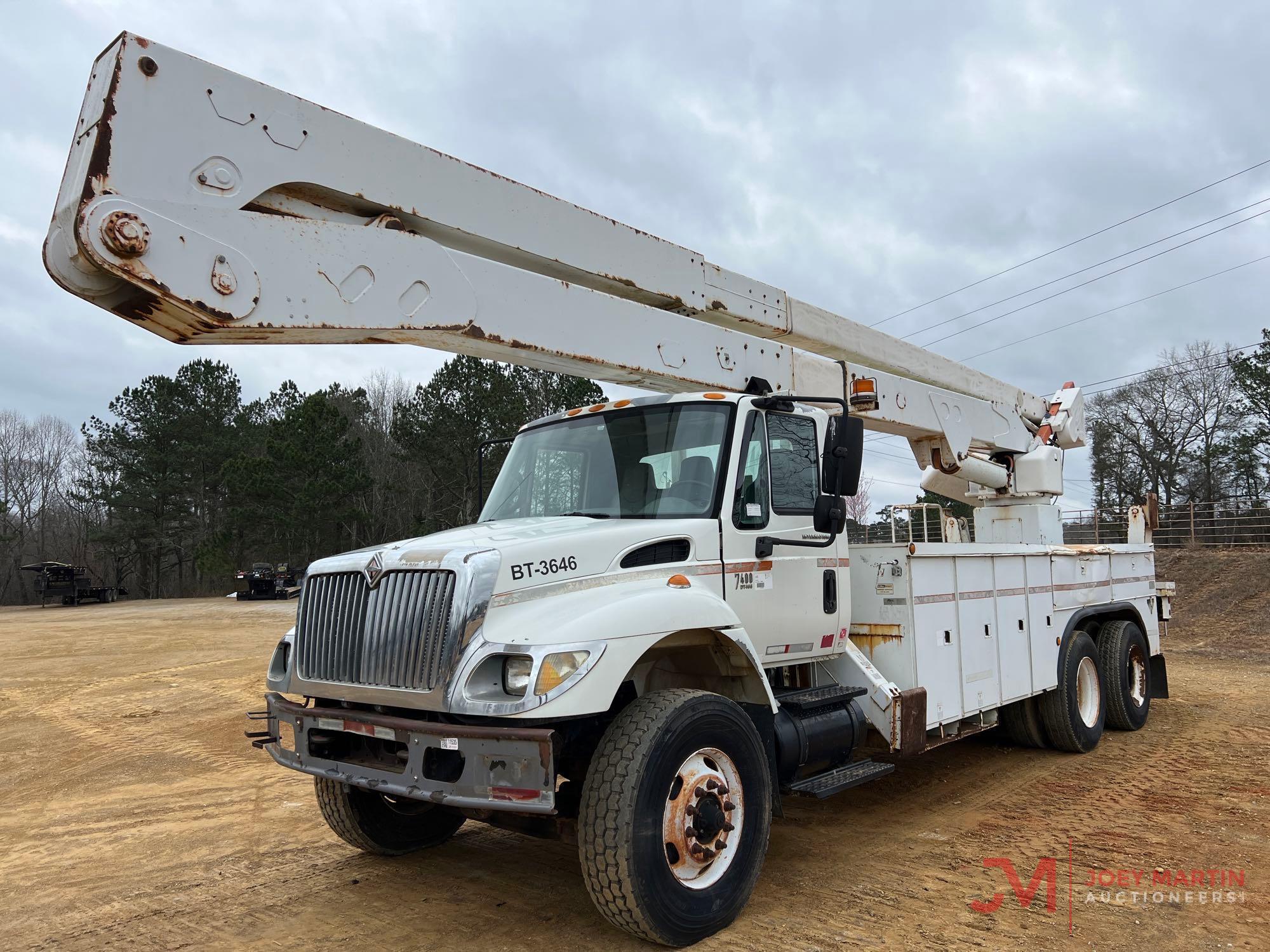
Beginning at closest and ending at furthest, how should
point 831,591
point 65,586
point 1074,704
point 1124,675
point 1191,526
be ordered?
1. point 831,591
2. point 1074,704
3. point 1124,675
4. point 1191,526
5. point 65,586

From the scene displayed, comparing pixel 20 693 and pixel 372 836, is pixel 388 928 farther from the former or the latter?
pixel 20 693

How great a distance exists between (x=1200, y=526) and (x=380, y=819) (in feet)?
102

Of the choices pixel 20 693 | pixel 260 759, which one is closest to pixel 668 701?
pixel 260 759

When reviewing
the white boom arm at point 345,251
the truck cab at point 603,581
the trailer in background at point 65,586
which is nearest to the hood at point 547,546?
the truck cab at point 603,581

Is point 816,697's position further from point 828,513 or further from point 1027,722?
point 1027,722

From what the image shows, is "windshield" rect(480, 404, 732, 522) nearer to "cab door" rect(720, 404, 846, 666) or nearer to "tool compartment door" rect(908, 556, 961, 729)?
"cab door" rect(720, 404, 846, 666)

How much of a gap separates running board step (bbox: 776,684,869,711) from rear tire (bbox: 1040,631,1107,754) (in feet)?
Answer: 10.7

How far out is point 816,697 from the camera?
5078 mm

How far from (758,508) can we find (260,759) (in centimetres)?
621

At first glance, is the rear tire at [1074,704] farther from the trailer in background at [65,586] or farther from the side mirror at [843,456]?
the trailer in background at [65,586]

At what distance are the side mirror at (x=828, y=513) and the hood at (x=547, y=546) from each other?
2.05 feet

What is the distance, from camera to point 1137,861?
5.02 m

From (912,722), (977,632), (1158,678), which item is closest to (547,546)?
(912,722)

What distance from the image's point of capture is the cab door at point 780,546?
484 centimetres
